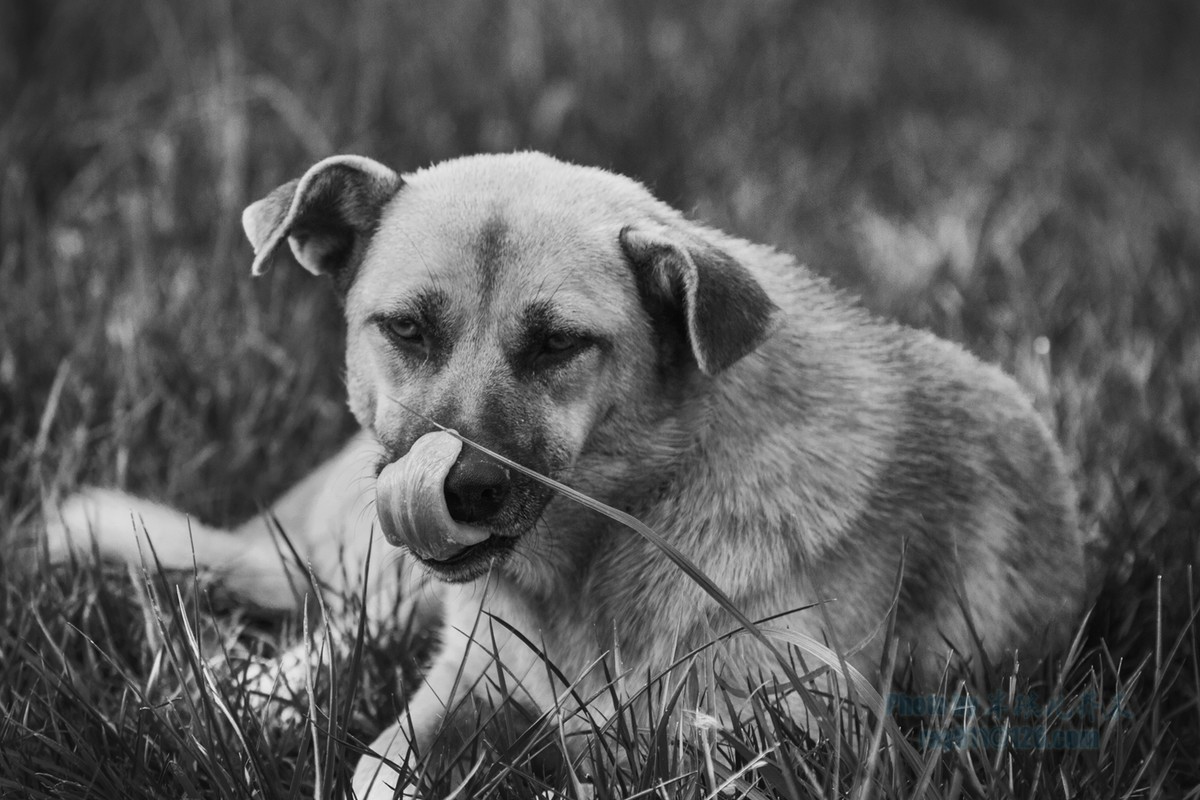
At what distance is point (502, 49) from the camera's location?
7293mm

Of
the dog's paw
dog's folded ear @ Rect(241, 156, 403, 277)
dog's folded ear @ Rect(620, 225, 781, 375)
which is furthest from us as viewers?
the dog's paw

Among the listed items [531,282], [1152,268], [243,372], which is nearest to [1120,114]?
[1152,268]

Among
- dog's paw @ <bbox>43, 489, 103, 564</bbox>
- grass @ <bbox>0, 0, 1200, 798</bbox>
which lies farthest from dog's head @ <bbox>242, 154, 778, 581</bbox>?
dog's paw @ <bbox>43, 489, 103, 564</bbox>

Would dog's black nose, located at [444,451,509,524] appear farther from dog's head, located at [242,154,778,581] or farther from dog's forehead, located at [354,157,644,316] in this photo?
dog's forehead, located at [354,157,644,316]

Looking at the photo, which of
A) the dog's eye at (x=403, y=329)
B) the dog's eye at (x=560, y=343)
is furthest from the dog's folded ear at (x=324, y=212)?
the dog's eye at (x=560, y=343)

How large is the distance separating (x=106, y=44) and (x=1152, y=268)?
532 centimetres

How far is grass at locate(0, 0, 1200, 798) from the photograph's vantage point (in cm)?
272

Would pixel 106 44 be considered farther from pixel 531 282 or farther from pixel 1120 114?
pixel 1120 114

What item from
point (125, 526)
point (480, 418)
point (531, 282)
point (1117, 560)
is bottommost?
point (125, 526)

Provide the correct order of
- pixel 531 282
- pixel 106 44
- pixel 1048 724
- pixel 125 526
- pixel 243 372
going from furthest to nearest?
pixel 106 44, pixel 243 372, pixel 125 526, pixel 531 282, pixel 1048 724

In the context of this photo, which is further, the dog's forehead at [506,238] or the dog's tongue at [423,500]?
the dog's forehead at [506,238]

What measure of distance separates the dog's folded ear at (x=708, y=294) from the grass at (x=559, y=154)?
2.55 ft

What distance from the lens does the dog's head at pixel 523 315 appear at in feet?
9.60

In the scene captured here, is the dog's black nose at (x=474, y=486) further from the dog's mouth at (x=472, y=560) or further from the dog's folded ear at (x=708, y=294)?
the dog's folded ear at (x=708, y=294)
